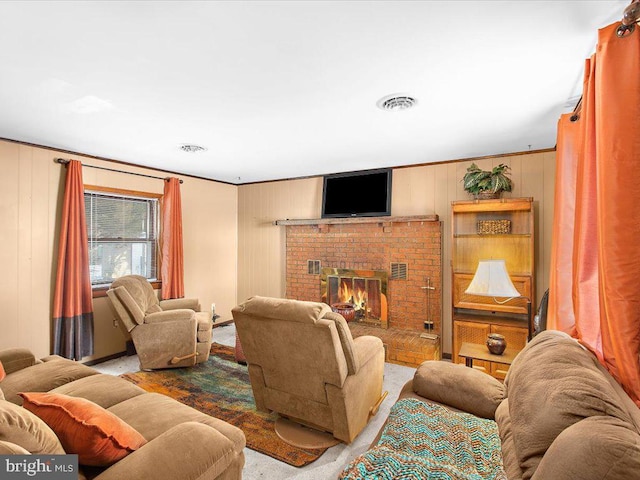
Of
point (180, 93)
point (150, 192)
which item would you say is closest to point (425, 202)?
point (180, 93)

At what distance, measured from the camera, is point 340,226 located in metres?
4.80

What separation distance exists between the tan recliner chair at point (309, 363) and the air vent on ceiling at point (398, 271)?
1.95 metres

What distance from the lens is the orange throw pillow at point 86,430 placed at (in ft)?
3.95

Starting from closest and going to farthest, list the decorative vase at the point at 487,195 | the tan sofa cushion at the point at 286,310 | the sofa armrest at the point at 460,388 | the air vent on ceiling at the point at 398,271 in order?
the sofa armrest at the point at 460,388, the tan sofa cushion at the point at 286,310, the decorative vase at the point at 487,195, the air vent on ceiling at the point at 398,271

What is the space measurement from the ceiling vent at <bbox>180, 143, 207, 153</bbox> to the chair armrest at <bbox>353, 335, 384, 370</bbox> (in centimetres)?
258

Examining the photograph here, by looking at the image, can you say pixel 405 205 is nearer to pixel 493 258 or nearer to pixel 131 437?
pixel 493 258

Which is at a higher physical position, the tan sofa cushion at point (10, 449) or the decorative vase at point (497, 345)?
the tan sofa cushion at point (10, 449)

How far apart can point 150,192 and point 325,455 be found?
3905mm

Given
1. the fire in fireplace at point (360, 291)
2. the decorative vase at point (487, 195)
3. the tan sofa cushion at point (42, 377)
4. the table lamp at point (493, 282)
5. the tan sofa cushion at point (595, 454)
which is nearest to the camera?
the tan sofa cushion at point (595, 454)

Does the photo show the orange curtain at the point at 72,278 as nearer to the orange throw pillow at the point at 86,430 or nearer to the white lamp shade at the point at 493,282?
the orange throw pillow at the point at 86,430

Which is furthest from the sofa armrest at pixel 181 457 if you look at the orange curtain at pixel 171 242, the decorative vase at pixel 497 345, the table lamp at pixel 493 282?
the orange curtain at pixel 171 242

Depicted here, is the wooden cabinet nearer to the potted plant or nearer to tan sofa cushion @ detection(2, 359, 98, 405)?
the potted plant

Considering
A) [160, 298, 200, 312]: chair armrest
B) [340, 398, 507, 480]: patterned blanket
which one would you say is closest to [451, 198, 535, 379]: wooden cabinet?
[340, 398, 507, 480]: patterned blanket

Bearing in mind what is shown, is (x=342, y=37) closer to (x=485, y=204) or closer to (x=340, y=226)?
(x=485, y=204)
